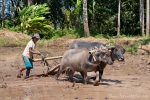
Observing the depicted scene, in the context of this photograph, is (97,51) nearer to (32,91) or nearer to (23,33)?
(32,91)

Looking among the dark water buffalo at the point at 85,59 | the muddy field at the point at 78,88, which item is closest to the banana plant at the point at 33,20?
the muddy field at the point at 78,88

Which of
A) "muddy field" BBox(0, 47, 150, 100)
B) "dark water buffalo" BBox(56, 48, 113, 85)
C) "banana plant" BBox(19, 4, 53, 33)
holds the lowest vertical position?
"muddy field" BBox(0, 47, 150, 100)

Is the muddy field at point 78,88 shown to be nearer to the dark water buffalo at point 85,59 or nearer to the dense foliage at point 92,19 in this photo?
the dark water buffalo at point 85,59

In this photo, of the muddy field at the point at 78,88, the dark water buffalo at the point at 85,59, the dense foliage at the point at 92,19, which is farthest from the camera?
the dense foliage at the point at 92,19

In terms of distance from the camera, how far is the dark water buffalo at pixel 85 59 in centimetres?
913

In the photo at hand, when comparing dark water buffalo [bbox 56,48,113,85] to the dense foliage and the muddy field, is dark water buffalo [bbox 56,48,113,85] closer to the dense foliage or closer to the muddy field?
the muddy field

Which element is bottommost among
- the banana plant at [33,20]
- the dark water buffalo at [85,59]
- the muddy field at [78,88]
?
the muddy field at [78,88]

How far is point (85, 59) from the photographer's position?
9297mm

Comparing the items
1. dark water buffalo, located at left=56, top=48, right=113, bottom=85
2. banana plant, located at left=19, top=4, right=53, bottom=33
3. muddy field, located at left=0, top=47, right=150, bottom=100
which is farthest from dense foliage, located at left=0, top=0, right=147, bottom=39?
dark water buffalo, located at left=56, top=48, right=113, bottom=85

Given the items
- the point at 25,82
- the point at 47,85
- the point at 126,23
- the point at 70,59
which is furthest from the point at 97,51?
the point at 126,23

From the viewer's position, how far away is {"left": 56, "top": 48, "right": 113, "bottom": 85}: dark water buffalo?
30.0ft

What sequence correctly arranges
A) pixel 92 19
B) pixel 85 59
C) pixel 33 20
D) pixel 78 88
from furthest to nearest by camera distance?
pixel 92 19, pixel 33 20, pixel 85 59, pixel 78 88

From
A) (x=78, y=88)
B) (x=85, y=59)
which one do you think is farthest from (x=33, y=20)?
(x=78, y=88)

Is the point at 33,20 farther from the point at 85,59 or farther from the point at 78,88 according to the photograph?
the point at 78,88
